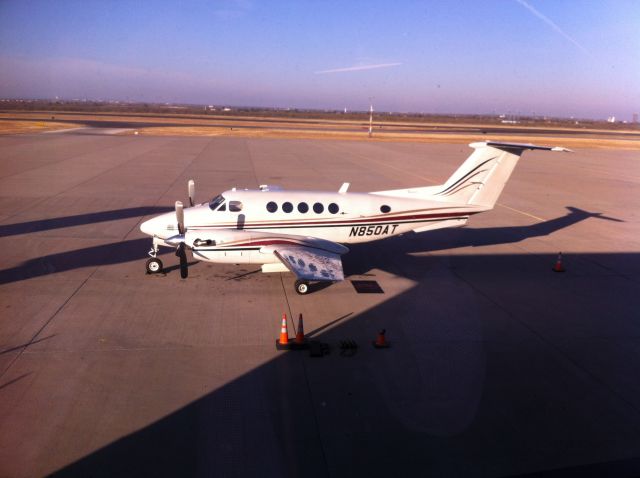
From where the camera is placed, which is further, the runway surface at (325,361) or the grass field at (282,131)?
the grass field at (282,131)

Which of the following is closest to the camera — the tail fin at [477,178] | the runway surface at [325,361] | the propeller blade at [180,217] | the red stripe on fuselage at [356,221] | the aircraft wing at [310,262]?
the runway surface at [325,361]

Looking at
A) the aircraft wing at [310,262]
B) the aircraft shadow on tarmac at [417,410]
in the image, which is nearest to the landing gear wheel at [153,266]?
the aircraft wing at [310,262]

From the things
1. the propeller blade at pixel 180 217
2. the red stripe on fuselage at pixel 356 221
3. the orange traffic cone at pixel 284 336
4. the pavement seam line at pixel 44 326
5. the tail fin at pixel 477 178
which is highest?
the tail fin at pixel 477 178

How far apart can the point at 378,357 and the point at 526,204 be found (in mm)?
20383

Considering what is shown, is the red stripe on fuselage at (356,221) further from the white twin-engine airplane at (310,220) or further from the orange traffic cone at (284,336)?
the orange traffic cone at (284,336)

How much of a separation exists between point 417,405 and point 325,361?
6.80 ft

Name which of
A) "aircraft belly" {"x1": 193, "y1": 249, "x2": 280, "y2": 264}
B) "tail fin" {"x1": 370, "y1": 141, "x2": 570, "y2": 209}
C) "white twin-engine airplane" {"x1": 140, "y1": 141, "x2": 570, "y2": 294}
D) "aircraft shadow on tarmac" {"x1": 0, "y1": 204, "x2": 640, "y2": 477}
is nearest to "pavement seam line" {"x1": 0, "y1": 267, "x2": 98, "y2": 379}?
"aircraft shadow on tarmac" {"x1": 0, "y1": 204, "x2": 640, "y2": 477}

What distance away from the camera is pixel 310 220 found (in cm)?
1434

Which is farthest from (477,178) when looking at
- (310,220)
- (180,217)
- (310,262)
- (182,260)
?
(182,260)

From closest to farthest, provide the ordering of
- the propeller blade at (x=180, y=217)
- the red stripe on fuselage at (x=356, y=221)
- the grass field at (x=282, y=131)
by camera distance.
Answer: the propeller blade at (x=180, y=217), the red stripe on fuselage at (x=356, y=221), the grass field at (x=282, y=131)

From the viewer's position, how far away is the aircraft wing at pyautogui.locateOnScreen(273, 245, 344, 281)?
12.0m

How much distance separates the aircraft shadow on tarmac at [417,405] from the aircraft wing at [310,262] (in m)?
1.03

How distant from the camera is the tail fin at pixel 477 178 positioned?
15.6 meters

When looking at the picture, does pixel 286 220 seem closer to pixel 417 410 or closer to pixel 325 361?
pixel 325 361
